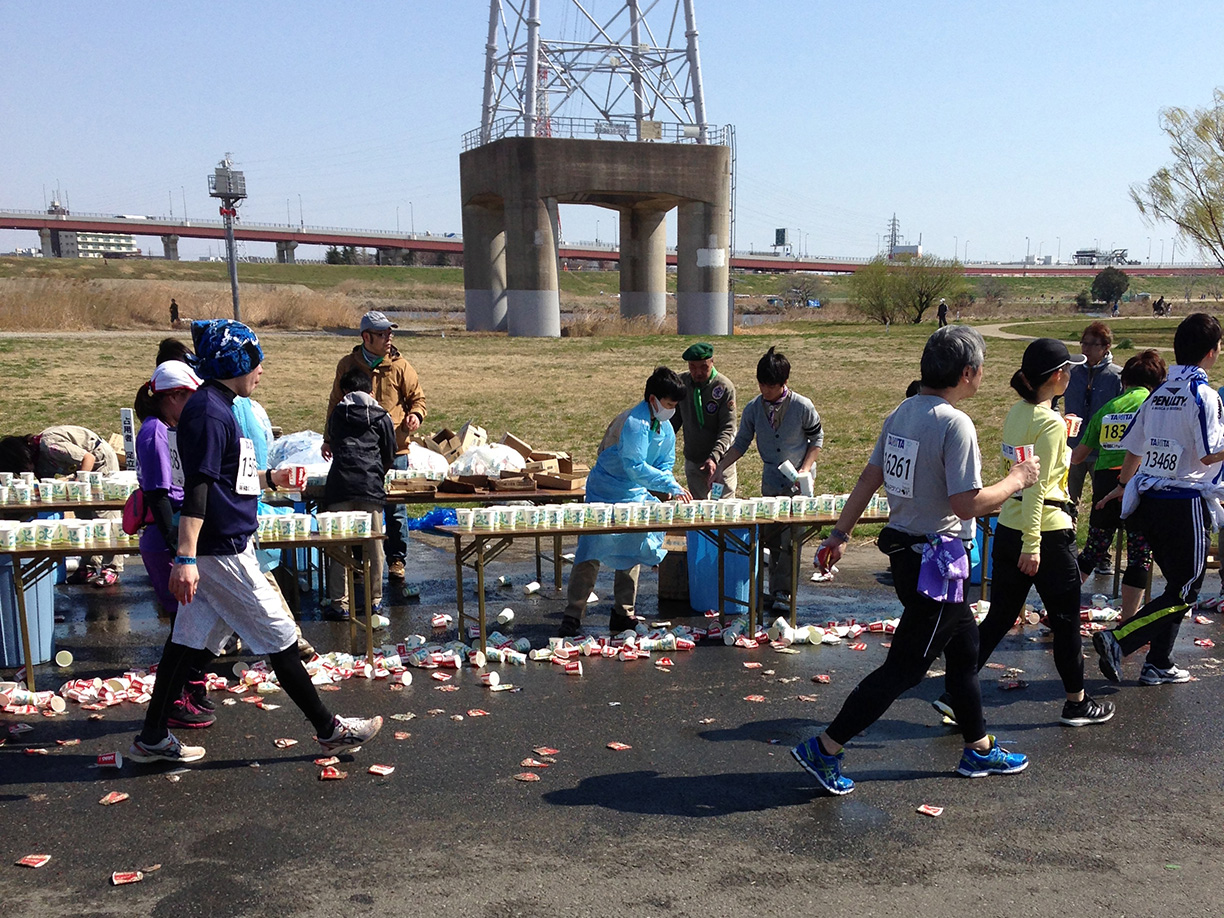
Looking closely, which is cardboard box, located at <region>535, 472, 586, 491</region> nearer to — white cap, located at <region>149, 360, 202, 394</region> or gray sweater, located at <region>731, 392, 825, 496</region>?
gray sweater, located at <region>731, 392, 825, 496</region>

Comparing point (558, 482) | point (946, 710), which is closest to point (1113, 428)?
point (946, 710)

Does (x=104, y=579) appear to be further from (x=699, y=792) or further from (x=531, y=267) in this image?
(x=531, y=267)

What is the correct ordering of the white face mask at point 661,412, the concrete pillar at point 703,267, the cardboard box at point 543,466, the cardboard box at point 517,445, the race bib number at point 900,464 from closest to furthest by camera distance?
the race bib number at point 900,464 < the white face mask at point 661,412 < the cardboard box at point 543,466 < the cardboard box at point 517,445 < the concrete pillar at point 703,267

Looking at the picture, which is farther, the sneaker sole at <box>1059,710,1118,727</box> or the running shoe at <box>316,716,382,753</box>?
the sneaker sole at <box>1059,710,1118,727</box>

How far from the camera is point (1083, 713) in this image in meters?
5.83

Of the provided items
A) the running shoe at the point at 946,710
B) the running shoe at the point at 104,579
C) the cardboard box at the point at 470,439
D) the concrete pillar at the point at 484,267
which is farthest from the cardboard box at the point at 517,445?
the concrete pillar at the point at 484,267

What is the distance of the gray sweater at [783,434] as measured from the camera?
8016 mm

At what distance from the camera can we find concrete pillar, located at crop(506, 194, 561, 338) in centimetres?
4512

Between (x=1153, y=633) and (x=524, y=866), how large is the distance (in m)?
4.16

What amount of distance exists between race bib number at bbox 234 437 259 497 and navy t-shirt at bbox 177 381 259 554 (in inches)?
0.5

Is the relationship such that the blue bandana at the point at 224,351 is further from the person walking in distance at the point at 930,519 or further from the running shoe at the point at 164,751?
the person walking in distance at the point at 930,519

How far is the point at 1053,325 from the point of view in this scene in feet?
176

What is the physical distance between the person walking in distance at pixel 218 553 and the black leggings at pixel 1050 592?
11.4ft

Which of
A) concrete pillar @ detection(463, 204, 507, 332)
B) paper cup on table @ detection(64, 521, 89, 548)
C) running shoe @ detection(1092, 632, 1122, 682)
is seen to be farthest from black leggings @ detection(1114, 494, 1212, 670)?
concrete pillar @ detection(463, 204, 507, 332)
